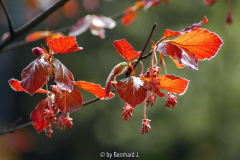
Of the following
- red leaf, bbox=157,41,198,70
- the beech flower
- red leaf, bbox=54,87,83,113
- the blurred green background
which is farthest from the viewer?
the blurred green background

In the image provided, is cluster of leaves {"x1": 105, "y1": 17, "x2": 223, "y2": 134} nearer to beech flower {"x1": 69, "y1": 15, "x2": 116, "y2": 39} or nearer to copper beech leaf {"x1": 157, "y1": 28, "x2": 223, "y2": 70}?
copper beech leaf {"x1": 157, "y1": 28, "x2": 223, "y2": 70}

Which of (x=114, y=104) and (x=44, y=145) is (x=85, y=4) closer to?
(x=114, y=104)

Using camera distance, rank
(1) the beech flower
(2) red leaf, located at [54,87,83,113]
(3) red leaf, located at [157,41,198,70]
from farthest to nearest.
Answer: (1) the beech flower, (2) red leaf, located at [54,87,83,113], (3) red leaf, located at [157,41,198,70]

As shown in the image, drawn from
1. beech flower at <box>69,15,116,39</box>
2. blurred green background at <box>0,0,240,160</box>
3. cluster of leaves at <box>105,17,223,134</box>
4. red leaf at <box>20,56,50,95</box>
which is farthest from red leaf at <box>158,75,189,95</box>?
blurred green background at <box>0,0,240,160</box>

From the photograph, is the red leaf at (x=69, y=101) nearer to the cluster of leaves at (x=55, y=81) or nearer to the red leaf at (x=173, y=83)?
the cluster of leaves at (x=55, y=81)
